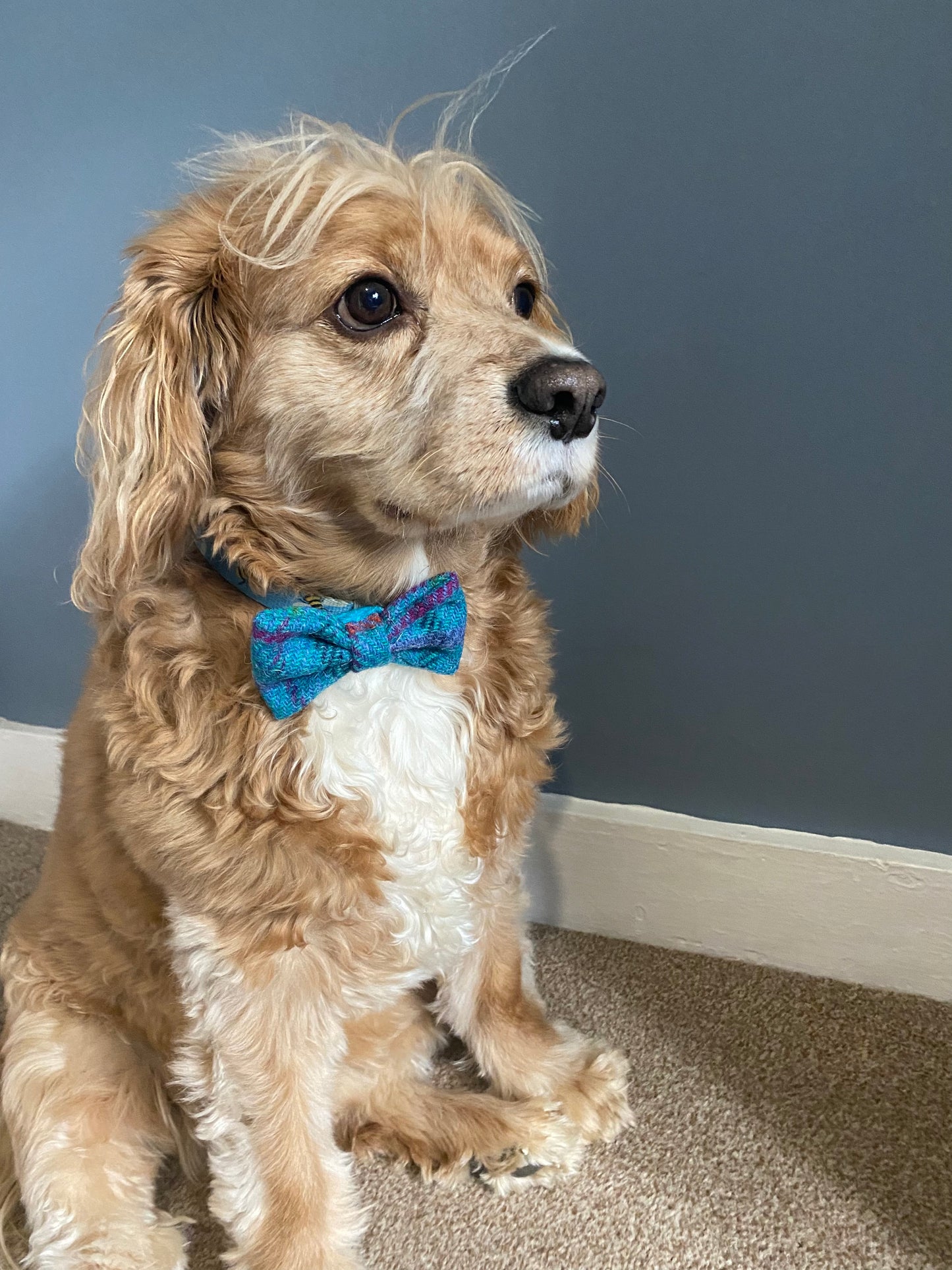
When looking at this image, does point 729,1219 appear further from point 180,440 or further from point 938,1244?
point 180,440

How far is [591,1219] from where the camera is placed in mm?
1046

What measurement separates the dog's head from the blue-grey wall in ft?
1.32

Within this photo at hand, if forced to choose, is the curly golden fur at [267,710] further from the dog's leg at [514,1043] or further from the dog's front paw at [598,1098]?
the dog's front paw at [598,1098]

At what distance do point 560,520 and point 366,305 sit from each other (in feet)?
1.14

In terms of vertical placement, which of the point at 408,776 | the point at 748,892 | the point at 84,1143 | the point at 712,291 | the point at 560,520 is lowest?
the point at 84,1143

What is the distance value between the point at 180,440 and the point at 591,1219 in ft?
3.31

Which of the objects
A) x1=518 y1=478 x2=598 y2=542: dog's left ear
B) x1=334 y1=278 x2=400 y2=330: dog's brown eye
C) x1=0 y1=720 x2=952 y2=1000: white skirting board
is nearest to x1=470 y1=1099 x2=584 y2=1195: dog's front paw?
x1=0 y1=720 x2=952 y2=1000: white skirting board

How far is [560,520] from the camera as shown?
3.46 ft

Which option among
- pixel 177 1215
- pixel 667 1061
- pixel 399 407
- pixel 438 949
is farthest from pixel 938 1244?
pixel 399 407

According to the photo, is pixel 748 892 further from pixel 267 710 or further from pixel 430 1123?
pixel 267 710

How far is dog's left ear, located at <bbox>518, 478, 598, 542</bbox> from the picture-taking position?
1038mm

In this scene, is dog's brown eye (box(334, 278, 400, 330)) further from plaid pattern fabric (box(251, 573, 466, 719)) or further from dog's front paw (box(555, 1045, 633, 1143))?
dog's front paw (box(555, 1045, 633, 1143))

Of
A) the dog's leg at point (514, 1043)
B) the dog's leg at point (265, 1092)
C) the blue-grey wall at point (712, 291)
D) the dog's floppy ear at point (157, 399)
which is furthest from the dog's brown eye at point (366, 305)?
the dog's leg at point (514, 1043)

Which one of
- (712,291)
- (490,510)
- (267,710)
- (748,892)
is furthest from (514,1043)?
(712,291)
